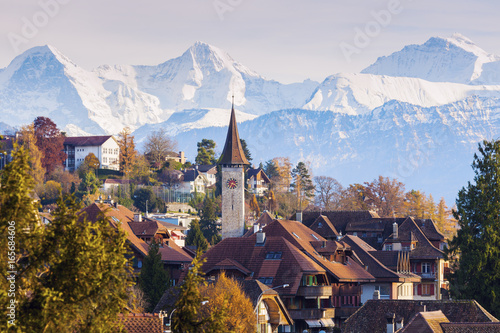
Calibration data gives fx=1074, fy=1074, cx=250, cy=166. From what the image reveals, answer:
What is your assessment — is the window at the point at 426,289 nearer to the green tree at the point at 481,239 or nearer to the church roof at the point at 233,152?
the green tree at the point at 481,239

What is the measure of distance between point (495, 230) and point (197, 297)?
150 feet

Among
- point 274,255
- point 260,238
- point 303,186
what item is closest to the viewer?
point 274,255

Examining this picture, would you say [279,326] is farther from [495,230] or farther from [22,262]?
[22,262]

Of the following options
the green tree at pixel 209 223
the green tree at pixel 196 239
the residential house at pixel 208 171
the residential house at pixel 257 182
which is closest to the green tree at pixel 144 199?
the green tree at pixel 209 223

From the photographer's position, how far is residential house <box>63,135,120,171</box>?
592 ft

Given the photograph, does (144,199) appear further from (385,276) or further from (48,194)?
(385,276)

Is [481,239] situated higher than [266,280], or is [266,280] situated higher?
[481,239]

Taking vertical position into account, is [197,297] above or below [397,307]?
above

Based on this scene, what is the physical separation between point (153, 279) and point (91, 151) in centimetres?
11143

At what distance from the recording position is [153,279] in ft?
243

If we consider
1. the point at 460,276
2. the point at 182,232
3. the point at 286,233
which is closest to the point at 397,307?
the point at 460,276

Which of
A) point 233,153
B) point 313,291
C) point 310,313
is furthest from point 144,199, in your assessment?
point 310,313

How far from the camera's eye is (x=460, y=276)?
217ft

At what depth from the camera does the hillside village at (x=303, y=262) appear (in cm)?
5619
